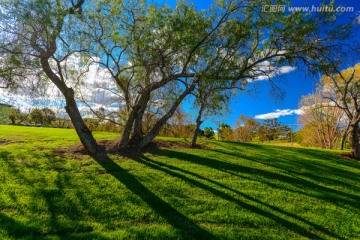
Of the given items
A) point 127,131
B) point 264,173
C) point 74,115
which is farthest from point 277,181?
point 74,115

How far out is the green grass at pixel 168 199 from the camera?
465 cm

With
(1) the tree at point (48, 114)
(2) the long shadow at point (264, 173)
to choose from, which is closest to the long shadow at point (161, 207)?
(2) the long shadow at point (264, 173)

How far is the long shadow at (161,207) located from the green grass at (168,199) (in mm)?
20

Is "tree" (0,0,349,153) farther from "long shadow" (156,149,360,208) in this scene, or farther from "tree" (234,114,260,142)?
"tree" (234,114,260,142)

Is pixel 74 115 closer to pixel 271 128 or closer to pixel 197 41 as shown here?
pixel 197 41

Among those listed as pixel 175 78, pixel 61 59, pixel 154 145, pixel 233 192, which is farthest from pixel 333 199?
pixel 61 59

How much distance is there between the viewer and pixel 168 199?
→ 616 cm

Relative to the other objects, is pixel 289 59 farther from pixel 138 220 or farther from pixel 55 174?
pixel 55 174

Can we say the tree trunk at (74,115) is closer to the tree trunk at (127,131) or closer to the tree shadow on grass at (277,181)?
the tree trunk at (127,131)

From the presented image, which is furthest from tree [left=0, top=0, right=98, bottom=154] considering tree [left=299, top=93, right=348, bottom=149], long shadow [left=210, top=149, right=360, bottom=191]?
tree [left=299, top=93, right=348, bottom=149]

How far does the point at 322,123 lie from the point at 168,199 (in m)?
33.5

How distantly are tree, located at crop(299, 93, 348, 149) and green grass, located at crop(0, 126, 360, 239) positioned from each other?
2366 centimetres

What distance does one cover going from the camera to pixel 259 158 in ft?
39.1

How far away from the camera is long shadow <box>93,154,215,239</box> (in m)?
4.58
